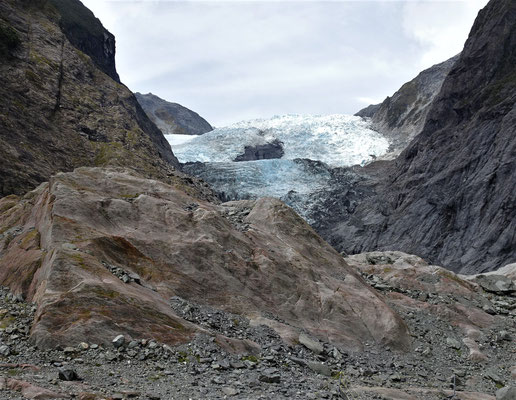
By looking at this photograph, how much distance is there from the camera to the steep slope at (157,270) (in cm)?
1238

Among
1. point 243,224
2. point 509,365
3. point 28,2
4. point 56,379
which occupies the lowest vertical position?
point 509,365

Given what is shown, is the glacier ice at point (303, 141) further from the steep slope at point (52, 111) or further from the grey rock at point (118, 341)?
the grey rock at point (118, 341)

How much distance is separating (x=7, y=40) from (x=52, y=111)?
9.97 metres

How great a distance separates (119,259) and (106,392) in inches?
244

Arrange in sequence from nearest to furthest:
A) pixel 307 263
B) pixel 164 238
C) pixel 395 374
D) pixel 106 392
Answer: pixel 106 392, pixel 395 374, pixel 164 238, pixel 307 263

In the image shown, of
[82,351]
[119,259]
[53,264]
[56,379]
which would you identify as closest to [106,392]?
[56,379]

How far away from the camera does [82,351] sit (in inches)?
439

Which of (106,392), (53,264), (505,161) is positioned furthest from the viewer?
(505,161)

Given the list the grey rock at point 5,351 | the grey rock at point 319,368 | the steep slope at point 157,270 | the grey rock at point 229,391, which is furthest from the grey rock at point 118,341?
the grey rock at point 319,368

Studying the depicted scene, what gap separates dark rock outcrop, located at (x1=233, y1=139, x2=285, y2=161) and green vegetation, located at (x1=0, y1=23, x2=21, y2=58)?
3419 inches

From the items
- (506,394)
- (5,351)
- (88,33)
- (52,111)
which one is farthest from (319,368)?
(88,33)

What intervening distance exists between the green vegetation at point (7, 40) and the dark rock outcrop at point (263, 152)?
86842 millimetres

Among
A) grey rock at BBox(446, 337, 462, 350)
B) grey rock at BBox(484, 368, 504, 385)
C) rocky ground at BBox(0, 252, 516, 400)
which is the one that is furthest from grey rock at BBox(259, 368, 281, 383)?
grey rock at BBox(446, 337, 462, 350)

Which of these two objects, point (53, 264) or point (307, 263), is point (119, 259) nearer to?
point (53, 264)
